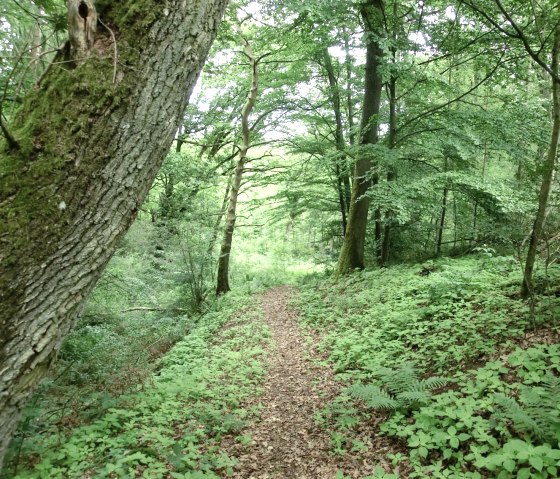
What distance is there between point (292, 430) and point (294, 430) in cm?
2

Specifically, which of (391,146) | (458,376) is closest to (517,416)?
(458,376)

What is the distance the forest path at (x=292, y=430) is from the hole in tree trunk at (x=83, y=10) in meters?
3.73

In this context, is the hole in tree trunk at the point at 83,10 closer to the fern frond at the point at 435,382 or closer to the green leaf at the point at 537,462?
the green leaf at the point at 537,462

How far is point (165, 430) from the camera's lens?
147 inches

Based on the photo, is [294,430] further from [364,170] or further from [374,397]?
[364,170]

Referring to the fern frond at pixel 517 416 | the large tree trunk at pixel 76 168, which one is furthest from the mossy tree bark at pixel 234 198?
the large tree trunk at pixel 76 168

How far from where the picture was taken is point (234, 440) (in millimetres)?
3959

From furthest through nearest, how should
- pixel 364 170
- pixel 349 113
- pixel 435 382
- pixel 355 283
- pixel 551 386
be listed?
pixel 349 113
pixel 364 170
pixel 355 283
pixel 435 382
pixel 551 386

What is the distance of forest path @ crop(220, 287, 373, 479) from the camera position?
350 centimetres

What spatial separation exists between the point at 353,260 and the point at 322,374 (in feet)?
19.2

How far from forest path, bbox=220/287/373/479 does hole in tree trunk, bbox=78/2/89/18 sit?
3.73 m

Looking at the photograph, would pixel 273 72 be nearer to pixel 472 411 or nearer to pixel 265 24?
pixel 265 24

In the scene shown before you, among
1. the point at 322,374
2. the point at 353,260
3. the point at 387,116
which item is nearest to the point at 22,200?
the point at 322,374

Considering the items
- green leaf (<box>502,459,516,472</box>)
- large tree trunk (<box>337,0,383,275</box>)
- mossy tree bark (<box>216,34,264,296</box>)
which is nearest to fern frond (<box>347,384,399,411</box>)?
green leaf (<box>502,459,516,472</box>)
